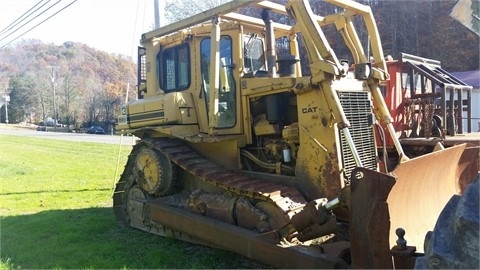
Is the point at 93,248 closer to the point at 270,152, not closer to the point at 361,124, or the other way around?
the point at 270,152

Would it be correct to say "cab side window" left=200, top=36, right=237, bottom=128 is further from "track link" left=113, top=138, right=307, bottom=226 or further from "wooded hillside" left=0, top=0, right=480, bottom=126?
"wooded hillside" left=0, top=0, right=480, bottom=126

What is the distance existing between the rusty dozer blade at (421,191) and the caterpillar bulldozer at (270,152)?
0.02m

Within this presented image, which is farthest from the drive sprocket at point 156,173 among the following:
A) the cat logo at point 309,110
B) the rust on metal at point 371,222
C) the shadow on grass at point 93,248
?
the rust on metal at point 371,222

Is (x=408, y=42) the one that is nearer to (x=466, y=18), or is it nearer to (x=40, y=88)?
(x=466, y=18)

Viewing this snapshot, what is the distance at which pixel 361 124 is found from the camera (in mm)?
5387

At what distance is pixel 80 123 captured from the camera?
66.6m

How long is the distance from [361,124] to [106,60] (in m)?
48.9

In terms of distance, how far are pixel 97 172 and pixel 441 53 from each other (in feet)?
70.6

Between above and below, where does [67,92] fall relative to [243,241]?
above

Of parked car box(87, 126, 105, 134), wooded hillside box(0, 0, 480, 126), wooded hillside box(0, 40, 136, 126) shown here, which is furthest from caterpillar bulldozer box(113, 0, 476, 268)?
wooded hillside box(0, 40, 136, 126)

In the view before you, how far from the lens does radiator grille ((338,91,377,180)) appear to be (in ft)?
16.9

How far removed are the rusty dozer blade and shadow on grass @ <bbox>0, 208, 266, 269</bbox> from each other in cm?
185

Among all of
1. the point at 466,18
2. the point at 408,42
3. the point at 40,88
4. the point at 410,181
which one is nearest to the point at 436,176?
the point at 410,181

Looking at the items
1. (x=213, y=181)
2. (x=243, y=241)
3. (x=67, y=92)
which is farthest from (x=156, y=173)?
(x=67, y=92)
